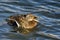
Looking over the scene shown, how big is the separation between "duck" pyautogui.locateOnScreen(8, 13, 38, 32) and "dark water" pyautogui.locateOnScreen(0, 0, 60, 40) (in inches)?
10.7

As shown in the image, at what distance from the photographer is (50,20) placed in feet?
35.9

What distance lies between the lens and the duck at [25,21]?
10.2 meters

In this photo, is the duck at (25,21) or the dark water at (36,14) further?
the duck at (25,21)

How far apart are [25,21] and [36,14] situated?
138 cm

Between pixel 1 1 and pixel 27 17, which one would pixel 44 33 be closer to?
pixel 27 17

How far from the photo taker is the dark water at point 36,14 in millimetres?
9821

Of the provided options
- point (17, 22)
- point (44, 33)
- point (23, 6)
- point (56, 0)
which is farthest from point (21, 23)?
point (56, 0)

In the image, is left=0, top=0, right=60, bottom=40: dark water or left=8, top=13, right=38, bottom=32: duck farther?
left=8, top=13, right=38, bottom=32: duck

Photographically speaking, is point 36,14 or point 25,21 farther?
point 36,14

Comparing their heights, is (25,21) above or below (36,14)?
below

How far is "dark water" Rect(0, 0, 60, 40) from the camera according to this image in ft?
32.2

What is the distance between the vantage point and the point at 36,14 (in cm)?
1152

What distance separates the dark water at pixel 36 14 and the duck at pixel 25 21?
0.89 ft

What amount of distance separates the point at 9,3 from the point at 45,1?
1.50 meters
